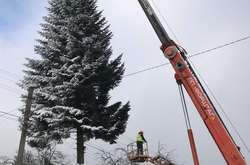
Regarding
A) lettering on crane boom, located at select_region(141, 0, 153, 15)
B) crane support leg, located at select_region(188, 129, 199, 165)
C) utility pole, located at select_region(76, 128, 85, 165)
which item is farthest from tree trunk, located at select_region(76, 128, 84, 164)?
crane support leg, located at select_region(188, 129, 199, 165)

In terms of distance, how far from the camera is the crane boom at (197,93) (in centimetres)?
973

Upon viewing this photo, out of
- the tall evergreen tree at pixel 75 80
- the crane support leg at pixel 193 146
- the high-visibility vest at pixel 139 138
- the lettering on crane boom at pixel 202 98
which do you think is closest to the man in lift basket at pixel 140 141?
the high-visibility vest at pixel 139 138

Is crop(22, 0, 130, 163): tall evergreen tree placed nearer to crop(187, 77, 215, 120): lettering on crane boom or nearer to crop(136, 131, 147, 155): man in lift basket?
crop(136, 131, 147, 155): man in lift basket

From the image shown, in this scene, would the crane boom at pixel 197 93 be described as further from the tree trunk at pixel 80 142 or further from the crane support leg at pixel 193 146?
the tree trunk at pixel 80 142

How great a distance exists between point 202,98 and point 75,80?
43.1ft

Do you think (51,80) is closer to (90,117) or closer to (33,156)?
(90,117)

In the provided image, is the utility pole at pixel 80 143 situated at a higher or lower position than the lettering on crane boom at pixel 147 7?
lower

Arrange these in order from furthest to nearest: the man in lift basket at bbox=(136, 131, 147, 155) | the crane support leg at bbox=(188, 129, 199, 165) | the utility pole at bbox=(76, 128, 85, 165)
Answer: the utility pole at bbox=(76, 128, 85, 165), the man in lift basket at bbox=(136, 131, 147, 155), the crane support leg at bbox=(188, 129, 199, 165)

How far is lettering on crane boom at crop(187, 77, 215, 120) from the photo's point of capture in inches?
406

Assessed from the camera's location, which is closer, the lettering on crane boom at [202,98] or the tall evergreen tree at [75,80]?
the lettering on crane boom at [202,98]

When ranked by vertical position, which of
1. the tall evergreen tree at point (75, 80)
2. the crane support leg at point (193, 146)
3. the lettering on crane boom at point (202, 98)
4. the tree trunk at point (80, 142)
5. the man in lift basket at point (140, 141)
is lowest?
the crane support leg at point (193, 146)

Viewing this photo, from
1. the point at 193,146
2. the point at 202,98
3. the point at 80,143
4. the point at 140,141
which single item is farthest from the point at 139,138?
the point at 202,98

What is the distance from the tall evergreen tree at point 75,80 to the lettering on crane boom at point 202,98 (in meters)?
12.3

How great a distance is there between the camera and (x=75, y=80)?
2267cm
